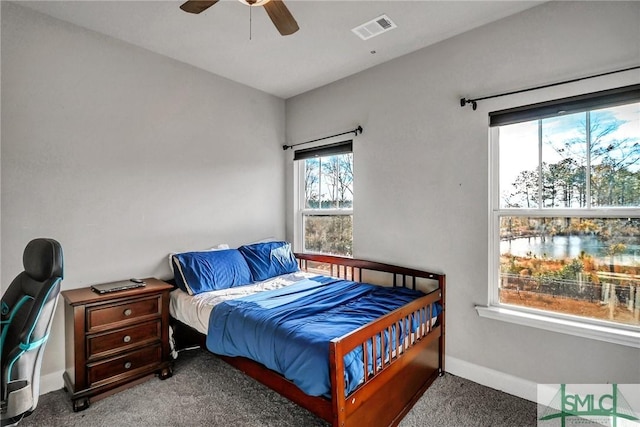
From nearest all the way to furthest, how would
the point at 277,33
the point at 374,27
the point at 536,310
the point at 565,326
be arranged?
the point at 565,326, the point at 536,310, the point at 374,27, the point at 277,33

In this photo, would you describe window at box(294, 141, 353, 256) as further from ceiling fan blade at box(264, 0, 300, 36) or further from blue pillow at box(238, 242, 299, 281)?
ceiling fan blade at box(264, 0, 300, 36)

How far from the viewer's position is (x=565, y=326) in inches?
81.0

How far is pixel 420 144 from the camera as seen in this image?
2.75m

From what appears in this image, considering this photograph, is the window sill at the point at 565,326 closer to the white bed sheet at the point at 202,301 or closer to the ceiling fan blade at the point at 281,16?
the white bed sheet at the point at 202,301

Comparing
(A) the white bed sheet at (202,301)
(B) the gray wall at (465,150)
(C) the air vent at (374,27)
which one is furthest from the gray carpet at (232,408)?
(C) the air vent at (374,27)

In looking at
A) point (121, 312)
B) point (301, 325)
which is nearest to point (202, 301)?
point (121, 312)

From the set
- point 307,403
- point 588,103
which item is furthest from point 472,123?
point 307,403

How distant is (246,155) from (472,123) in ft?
7.59

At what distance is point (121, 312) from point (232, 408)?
1055 millimetres

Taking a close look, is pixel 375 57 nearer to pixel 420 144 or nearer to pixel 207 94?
pixel 420 144

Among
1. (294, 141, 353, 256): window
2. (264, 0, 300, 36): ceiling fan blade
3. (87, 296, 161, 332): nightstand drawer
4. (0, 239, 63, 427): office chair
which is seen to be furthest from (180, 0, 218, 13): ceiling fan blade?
(87, 296, 161, 332): nightstand drawer

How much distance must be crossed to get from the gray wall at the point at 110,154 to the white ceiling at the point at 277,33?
0.71ft

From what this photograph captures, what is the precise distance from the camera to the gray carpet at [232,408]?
195cm

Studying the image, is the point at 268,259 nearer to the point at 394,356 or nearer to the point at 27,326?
the point at 394,356
